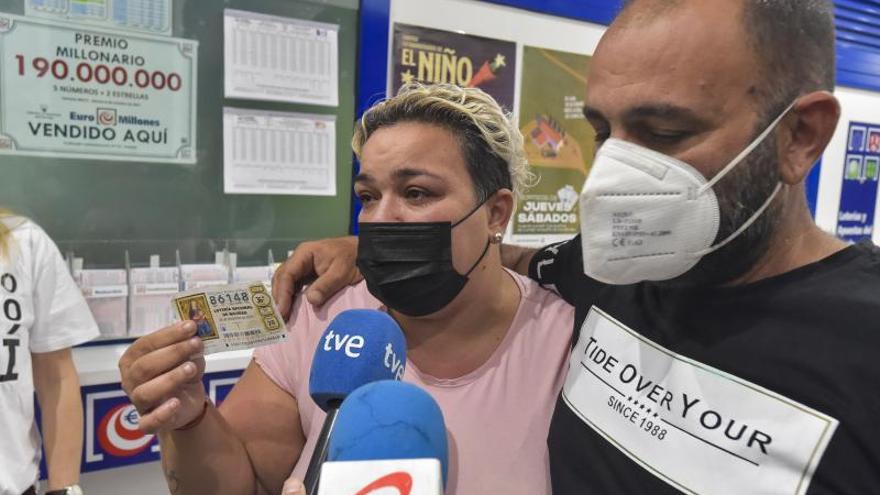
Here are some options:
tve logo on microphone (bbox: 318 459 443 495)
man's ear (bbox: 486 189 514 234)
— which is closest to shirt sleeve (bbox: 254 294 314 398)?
man's ear (bbox: 486 189 514 234)

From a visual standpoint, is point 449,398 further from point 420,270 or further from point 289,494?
point 289,494

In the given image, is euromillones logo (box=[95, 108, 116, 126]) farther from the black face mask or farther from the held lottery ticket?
the held lottery ticket

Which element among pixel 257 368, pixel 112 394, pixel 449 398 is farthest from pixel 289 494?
pixel 112 394

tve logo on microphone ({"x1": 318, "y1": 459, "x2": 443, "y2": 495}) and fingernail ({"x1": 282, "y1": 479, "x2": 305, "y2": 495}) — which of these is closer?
tve logo on microphone ({"x1": 318, "y1": 459, "x2": 443, "y2": 495})

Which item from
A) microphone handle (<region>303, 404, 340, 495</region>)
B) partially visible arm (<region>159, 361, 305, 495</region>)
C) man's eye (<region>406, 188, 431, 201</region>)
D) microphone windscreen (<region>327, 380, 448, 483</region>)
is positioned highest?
man's eye (<region>406, 188, 431, 201</region>)

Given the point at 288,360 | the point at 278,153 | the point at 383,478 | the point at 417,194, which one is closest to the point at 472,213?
the point at 417,194

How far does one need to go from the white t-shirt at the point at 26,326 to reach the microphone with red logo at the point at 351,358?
1.31 meters

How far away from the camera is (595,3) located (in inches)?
125

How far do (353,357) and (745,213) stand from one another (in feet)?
2.08

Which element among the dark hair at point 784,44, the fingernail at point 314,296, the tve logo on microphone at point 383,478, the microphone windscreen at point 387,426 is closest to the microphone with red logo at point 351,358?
the microphone windscreen at point 387,426

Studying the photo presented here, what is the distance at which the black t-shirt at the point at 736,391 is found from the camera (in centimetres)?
85

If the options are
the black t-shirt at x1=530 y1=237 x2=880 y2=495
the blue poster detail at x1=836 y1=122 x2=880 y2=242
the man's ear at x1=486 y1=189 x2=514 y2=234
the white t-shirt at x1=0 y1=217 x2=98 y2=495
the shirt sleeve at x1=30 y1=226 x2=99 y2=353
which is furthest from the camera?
the blue poster detail at x1=836 y1=122 x2=880 y2=242

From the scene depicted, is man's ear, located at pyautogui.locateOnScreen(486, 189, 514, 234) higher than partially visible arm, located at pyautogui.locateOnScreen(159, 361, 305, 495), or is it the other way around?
man's ear, located at pyautogui.locateOnScreen(486, 189, 514, 234)

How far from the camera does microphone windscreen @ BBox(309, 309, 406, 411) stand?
968mm
